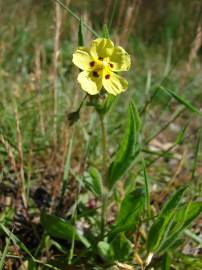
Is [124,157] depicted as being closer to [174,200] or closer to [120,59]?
[174,200]

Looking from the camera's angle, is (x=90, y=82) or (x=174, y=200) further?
(x=174, y=200)

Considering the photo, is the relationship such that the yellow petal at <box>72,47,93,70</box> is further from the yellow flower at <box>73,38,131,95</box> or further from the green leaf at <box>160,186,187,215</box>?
the green leaf at <box>160,186,187,215</box>

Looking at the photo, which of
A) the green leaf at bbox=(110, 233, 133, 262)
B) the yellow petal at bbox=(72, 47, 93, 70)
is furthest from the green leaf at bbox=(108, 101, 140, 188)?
the yellow petal at bbox=(72, 47, 93, 70)

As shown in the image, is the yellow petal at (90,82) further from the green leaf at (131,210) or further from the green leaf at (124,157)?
the green leaf at (131,210)

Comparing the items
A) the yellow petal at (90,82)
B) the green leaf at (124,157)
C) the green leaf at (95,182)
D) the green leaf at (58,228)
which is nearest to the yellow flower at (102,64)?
the yellow petal at (90,82)

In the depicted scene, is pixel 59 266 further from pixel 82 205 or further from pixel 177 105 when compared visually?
pixel 177 105

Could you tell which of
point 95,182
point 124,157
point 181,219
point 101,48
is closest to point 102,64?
point 101,48
